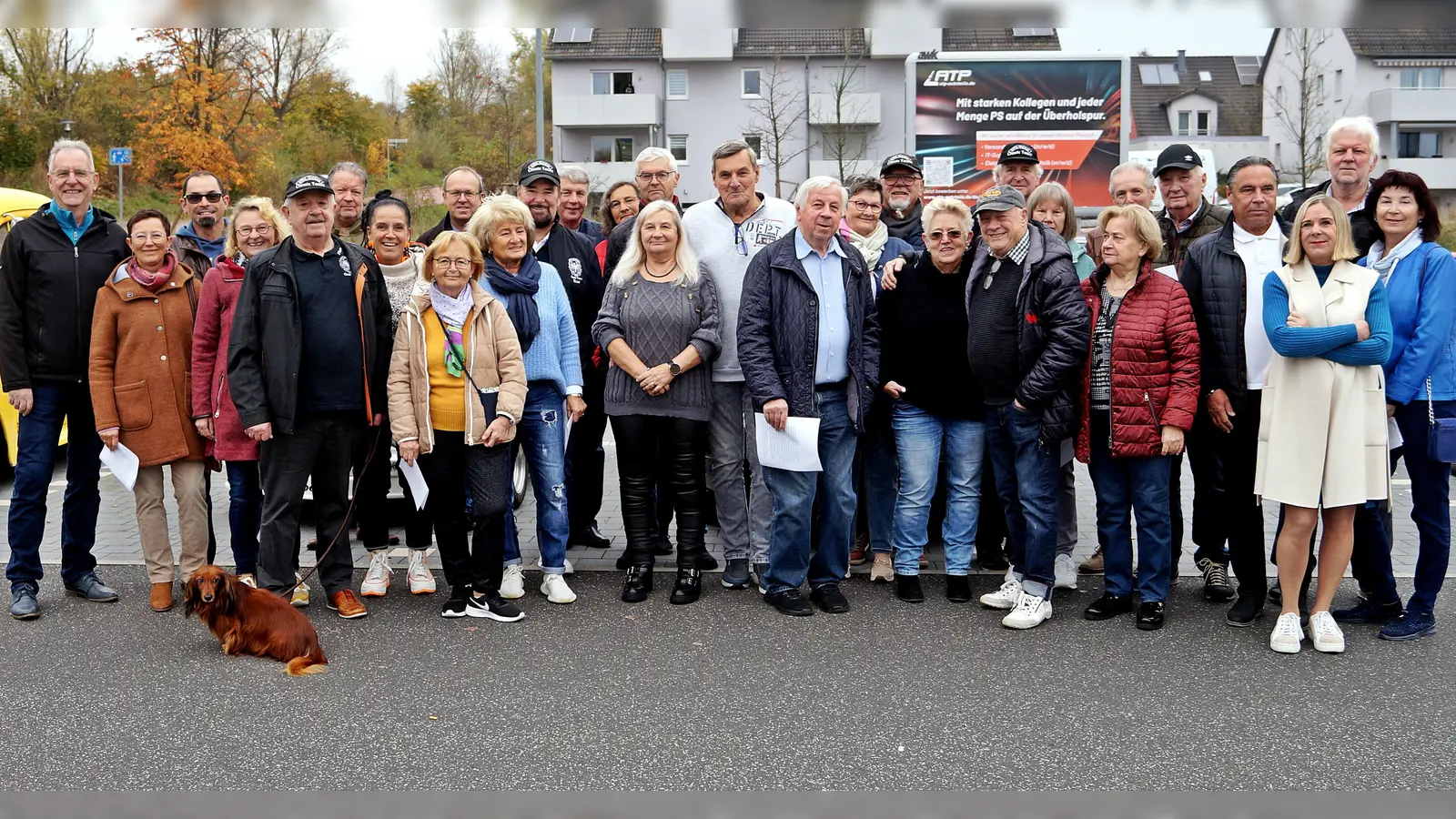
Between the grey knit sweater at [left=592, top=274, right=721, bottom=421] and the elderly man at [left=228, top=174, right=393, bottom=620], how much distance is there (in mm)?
1171

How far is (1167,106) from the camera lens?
62719 mm

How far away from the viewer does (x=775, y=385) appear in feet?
18.9

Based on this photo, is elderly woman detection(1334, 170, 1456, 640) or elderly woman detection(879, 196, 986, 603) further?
elderly woman detection(879, 196, 986, 603)

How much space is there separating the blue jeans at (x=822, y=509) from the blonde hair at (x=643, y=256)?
2.98ft

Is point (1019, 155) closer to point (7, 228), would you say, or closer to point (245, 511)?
point (245, 511)

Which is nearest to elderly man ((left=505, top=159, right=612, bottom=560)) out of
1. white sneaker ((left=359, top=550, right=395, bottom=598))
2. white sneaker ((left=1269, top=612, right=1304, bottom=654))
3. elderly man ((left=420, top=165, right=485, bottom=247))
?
elderly man ((left=420, top=165, right=485, bottom=247))

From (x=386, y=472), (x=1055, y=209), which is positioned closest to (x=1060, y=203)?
(x=1055, y=209)

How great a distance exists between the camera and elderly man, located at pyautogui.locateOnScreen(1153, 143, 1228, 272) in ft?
20.9

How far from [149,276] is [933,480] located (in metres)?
4.11

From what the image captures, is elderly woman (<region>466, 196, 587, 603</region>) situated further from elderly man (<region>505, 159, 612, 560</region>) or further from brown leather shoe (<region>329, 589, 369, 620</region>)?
brown leather shoe (<region>329, 589, 369, 620</region>)

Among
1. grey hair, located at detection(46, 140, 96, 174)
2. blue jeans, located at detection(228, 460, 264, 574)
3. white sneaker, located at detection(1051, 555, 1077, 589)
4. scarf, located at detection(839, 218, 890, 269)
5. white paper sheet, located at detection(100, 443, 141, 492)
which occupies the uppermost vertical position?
grey hair, located at detection(46, 140, 96, 174)

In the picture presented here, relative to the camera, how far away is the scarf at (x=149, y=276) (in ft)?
19.3

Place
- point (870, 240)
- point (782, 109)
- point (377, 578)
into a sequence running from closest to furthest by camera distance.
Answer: point (377, 578) < point (870, 240) < point (782, 109)

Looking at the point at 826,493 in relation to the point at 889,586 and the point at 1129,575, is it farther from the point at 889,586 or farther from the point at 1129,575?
the point at 1129,575
